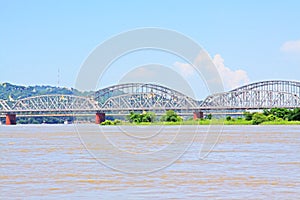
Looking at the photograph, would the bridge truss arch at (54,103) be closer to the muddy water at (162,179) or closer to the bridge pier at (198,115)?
the bridge pier at (198,115)

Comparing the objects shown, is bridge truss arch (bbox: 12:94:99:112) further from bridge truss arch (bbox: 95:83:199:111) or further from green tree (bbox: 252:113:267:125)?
green tree (bbox: 252:113:267:125)

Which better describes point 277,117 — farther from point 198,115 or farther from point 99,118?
point 99,118

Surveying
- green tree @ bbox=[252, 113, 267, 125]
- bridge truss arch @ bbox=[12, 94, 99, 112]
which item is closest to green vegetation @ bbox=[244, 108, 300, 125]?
green tree @ bbox=[252, 113, 267, 125]

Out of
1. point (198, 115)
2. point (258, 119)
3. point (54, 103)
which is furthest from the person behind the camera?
point (54, 103)

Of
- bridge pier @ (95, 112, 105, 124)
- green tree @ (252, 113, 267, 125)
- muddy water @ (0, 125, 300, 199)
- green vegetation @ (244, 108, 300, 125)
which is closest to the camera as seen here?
muddy water @ (0, 125, 300, 199)

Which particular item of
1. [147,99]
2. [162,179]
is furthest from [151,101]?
[162,179]

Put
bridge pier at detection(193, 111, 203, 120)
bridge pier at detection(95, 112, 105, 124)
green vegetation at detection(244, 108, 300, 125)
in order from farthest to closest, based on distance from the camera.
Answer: bridge pier at detection(95, 112, 105, 124), bridge pier at detection(193, 111, 203, 120), green vegetation at detection(244, 108, 300, 125)

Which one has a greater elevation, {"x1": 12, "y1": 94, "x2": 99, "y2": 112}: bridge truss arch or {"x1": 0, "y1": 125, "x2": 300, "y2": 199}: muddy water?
{"x1": 12, "y1": 94, "x2": 99, "y2": 112}: bridge truss arch

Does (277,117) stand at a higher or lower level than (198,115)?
lower

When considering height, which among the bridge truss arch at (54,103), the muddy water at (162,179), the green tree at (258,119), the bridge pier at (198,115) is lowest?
the muddy water at (162,179)

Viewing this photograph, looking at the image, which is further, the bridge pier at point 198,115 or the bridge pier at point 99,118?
the bridge pier at point 99,118

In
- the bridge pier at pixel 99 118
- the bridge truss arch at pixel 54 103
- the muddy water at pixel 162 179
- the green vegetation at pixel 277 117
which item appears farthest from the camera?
the bridge truss arch at pixel 54 103

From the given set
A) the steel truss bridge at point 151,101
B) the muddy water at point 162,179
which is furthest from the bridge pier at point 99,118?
the muddy water at point 162,179

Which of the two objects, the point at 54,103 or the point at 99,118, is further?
the point at 54,103
